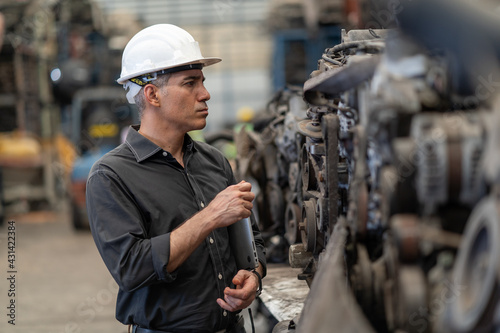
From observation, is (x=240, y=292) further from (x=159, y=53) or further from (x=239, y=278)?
(x=159, y=53)

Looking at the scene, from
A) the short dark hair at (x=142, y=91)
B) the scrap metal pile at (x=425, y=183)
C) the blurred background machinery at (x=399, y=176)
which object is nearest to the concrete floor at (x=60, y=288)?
the blurred background machinery at (x=399, y=176)

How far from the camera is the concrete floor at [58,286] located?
506cm

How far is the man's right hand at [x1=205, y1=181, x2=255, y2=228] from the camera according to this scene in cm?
192

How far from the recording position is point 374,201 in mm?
1477

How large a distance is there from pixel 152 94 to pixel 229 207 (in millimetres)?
558

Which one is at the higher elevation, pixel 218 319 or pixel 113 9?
pixel 113 9

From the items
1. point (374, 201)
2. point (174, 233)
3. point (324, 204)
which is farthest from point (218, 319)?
point (374, 201)

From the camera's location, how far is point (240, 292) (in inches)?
79.4

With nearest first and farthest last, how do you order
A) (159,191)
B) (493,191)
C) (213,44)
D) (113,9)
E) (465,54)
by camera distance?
1. (493,191)
2. (465,54)
3. (159,191)
4. (113,9)
5. (213,44)

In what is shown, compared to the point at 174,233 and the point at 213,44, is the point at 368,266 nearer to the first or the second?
the point at 174,233

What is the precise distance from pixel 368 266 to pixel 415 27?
660mm

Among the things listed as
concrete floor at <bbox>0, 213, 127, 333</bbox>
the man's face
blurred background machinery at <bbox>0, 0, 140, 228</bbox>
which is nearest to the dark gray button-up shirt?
the man's face

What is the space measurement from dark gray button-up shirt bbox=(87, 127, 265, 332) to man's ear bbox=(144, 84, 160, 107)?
5.4 inches

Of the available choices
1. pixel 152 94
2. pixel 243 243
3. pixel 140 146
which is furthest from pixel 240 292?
pixel 152 94
